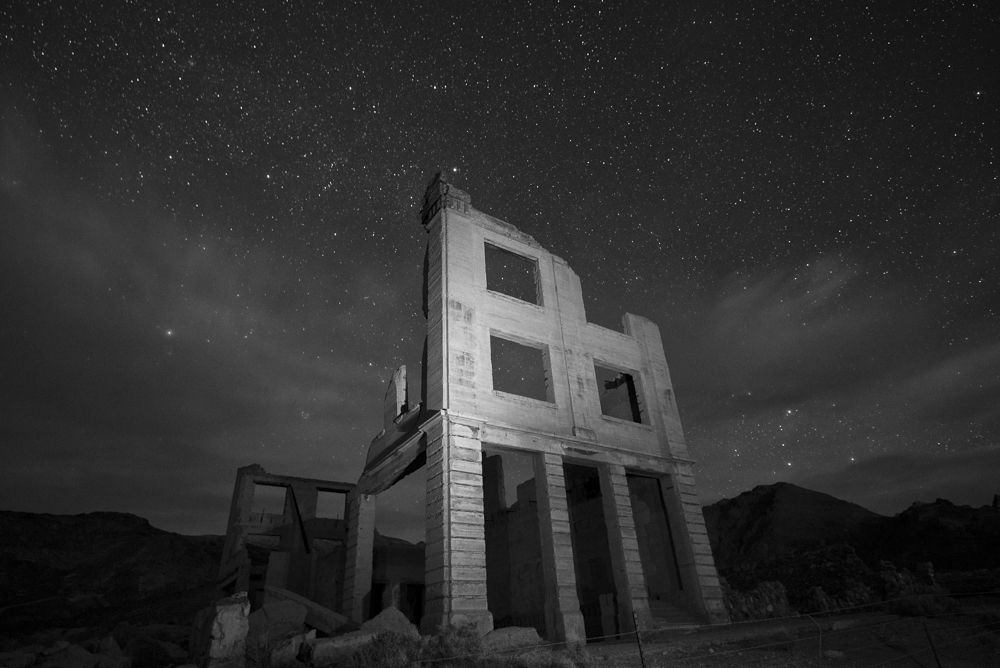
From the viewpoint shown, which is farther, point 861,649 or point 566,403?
point 566,403

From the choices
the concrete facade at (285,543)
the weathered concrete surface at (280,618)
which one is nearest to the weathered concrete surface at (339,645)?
the weathered concrete surface at (280,618)

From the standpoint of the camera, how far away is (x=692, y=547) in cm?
1606

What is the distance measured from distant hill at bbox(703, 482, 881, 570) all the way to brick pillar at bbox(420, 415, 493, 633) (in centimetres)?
3981

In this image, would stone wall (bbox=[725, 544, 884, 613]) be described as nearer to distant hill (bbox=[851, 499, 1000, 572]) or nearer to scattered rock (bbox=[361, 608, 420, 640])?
distant hill (bbox=[851, 499, 1000, 572])

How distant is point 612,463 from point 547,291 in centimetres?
646

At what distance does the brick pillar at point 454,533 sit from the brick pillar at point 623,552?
464cm

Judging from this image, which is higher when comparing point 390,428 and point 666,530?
point 390,428

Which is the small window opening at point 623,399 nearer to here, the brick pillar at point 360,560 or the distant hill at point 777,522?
the brick pillar at point 360,560

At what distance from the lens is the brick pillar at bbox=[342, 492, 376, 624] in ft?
53.6

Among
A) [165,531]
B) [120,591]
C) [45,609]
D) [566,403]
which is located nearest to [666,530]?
[566,403]

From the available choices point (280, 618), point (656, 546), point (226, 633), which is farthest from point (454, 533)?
point (656, 546)

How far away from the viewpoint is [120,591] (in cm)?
5062

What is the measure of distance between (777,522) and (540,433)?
4469cm

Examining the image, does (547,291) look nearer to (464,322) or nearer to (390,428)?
(464,322)
